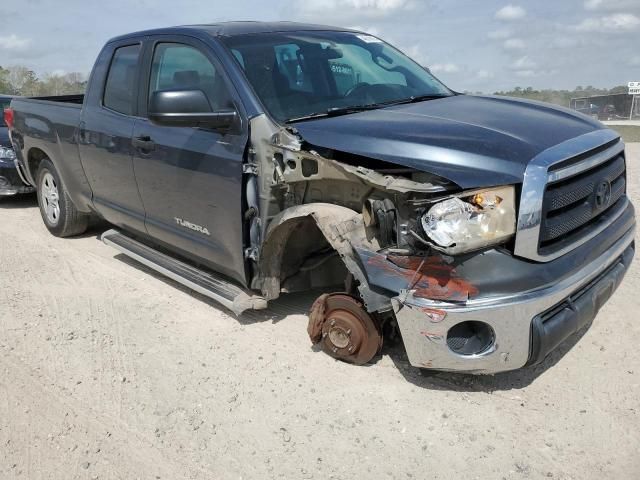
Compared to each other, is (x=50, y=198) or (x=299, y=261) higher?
(x=299, y=261)

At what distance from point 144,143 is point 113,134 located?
0.57 m

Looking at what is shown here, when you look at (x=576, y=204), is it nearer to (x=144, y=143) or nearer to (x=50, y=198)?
(x=144, y=143)

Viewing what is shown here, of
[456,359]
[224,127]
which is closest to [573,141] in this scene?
[456,359]

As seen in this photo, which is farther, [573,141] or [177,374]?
[177,374]

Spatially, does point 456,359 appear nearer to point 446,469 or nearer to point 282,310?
point 446,469

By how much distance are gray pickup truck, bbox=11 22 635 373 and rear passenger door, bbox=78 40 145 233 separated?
0.02 meters

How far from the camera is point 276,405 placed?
3.36 metres

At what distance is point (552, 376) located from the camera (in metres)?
3.53

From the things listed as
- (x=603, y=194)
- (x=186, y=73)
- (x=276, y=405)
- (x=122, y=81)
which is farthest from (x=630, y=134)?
(x=276, y=405)

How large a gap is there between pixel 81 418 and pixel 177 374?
61cm

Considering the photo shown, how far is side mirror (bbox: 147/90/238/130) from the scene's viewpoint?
11.9 feet

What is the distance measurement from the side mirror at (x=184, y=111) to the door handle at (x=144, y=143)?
2.53ft

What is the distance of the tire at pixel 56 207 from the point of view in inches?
251

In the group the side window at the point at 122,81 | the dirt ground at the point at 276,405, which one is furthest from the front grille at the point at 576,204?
the side window at the point at 122,81
